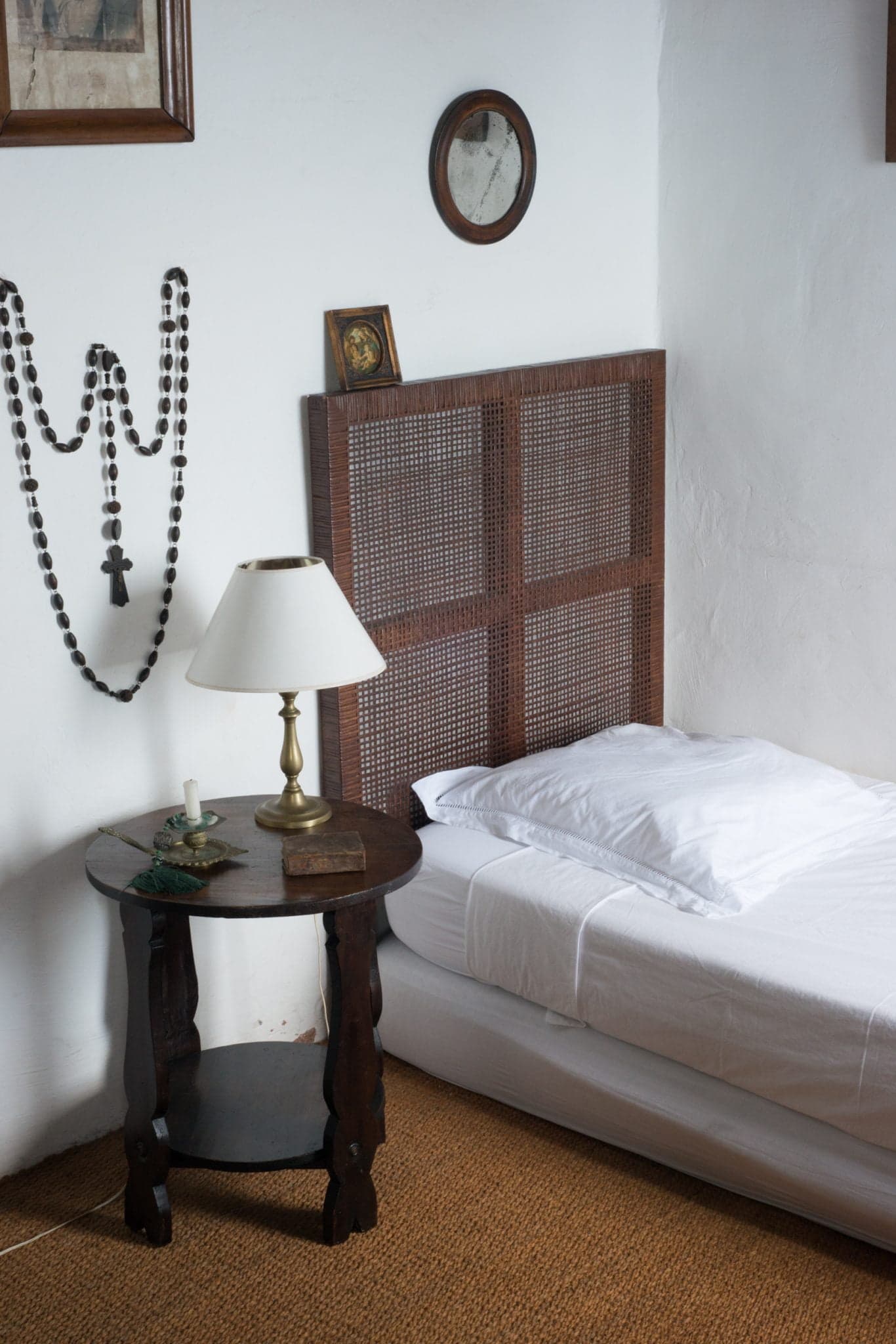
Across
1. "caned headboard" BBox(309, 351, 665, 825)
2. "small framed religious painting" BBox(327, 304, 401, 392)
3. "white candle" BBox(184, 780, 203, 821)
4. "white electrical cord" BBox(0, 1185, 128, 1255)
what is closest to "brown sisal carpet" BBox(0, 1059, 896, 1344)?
"white electrical cord" BBox(0, 1185, 128, 1255)

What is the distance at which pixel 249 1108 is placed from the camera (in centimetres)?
230

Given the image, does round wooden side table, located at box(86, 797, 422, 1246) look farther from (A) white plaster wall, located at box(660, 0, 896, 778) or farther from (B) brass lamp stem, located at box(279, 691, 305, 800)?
(A) white plaster wall, located at box(660, 0, 896, 778)

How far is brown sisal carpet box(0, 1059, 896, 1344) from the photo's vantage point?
2014 millimetres

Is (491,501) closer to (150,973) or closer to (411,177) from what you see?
(411,177)

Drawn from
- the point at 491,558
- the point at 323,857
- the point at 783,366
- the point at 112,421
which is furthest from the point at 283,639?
the point at 783,366

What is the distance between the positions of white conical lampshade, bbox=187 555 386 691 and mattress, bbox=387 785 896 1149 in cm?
58

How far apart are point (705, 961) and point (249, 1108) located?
800 millimetres

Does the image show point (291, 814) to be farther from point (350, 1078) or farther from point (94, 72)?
point (94, 72)

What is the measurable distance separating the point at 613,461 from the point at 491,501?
0.42m

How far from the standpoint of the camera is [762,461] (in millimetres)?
3152

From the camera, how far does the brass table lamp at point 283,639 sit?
2.17 metres

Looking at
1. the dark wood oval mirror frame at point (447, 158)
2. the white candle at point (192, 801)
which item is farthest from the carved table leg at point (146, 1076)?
the dark wood oval mirror frame at point (447, 158)

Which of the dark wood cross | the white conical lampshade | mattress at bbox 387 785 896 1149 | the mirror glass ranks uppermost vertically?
the mirror glass

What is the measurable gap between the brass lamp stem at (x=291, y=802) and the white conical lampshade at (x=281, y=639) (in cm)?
15
